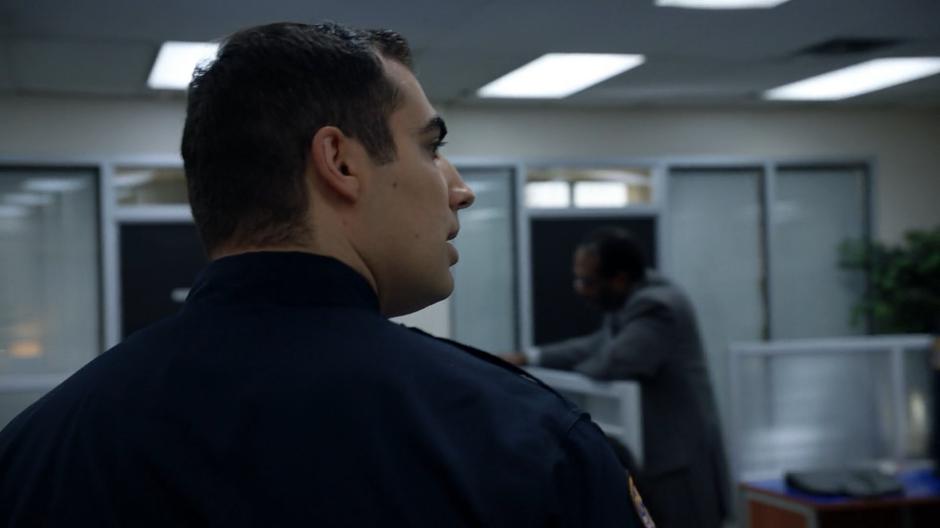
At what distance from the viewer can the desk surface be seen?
3774 millimetres

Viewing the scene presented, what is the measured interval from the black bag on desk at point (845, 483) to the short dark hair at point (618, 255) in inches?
39.5

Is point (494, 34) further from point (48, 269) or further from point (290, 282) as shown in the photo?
point (290, 282)

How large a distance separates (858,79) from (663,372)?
10.6 ft

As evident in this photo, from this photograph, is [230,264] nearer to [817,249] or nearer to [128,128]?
[128,128]

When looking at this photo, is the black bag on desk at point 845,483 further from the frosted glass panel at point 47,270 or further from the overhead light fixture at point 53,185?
the overhead light fixture at point 53,185

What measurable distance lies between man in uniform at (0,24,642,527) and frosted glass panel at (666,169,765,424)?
5.95 meters

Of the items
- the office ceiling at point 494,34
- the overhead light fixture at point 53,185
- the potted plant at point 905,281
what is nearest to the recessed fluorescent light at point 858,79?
the office ceiling at point 494,34

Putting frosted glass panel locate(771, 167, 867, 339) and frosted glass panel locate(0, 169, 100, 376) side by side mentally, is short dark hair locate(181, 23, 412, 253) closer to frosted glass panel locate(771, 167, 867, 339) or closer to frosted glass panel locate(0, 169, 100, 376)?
frosted glass panel locate(0, 169, 100, 376)

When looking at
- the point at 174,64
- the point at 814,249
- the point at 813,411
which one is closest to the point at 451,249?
the point at 813,411

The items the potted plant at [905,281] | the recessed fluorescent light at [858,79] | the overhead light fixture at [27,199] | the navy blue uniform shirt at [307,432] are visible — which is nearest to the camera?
the navy blue uniform shirt at [307,432]

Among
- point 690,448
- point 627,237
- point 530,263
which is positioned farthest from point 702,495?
point 530,263

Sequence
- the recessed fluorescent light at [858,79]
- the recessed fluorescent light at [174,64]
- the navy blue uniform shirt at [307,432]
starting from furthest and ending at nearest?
the recessed fluorescent light at [858,79], the recessed fluorescent light at [174,64], the navy blue uniform shirt at [307,432]

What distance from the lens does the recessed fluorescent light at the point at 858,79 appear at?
546 centimetres

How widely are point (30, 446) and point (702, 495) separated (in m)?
2.79
